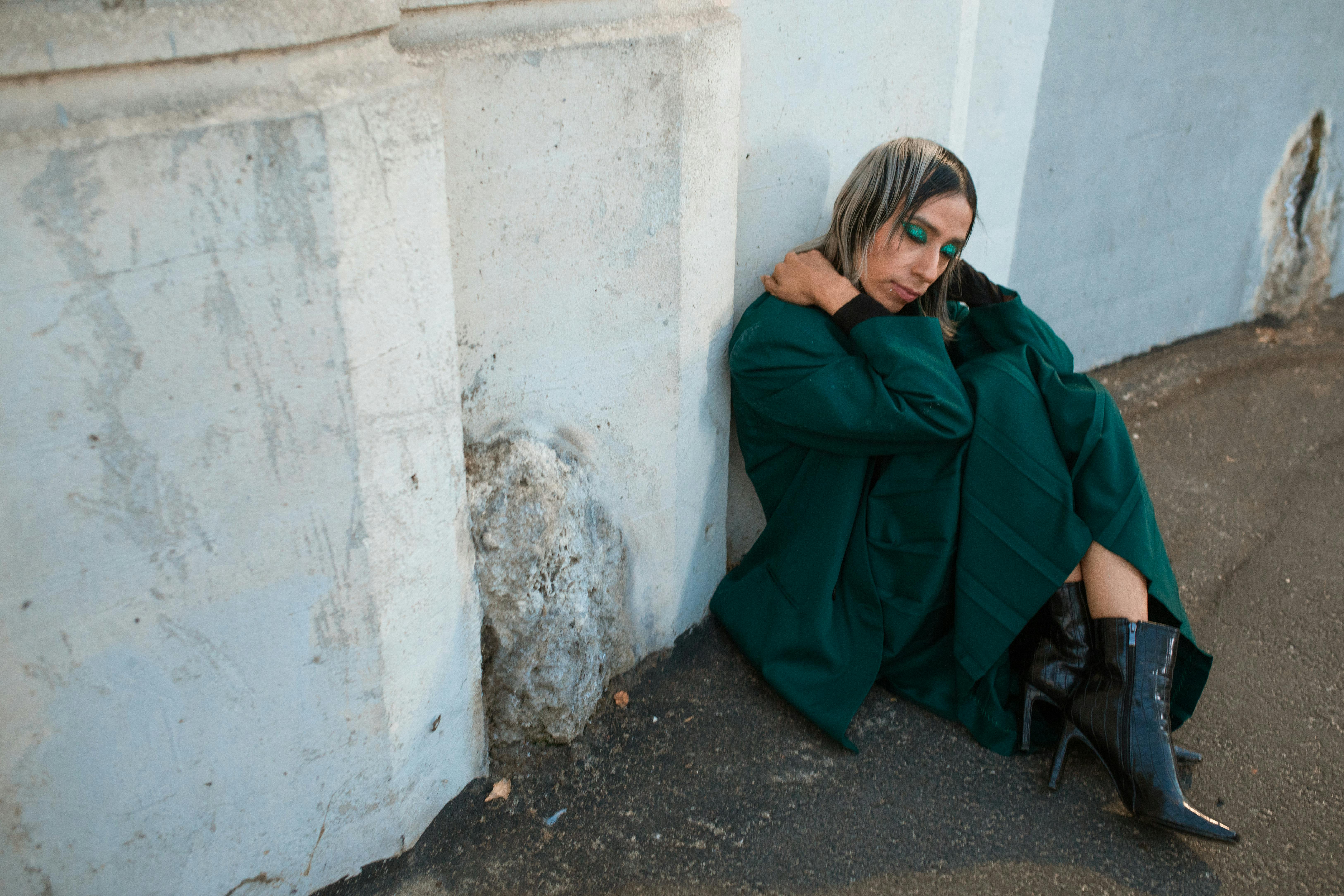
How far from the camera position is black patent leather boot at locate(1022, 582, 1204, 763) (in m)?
2.43

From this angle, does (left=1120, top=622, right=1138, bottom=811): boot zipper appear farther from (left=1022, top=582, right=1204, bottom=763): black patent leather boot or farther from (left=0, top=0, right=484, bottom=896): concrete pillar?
(left=0, top=0, right=484, bottom=896): concrete pillar

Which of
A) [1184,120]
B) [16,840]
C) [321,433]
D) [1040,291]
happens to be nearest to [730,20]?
[321,433]

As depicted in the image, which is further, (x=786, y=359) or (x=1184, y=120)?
(x=1184, y=120)

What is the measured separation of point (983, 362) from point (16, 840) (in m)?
2.13

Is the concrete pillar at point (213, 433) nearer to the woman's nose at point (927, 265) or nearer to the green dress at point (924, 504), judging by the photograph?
the green dress at point (924, 504)

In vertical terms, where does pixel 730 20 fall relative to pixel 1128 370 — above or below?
above

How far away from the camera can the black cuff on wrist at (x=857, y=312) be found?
8.01 ft

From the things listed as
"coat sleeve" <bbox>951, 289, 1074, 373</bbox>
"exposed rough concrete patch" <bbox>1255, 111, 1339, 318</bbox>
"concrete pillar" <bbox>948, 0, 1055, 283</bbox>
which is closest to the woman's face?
"coat sleeve" <bbox>951, 289, 1074, 373</bbox>

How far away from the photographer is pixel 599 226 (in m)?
2.11

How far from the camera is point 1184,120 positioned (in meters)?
4.17

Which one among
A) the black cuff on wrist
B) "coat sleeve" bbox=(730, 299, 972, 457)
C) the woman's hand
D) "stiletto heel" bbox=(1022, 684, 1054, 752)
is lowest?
"stiletto heel" bbox=(1022, 684, 1054, 752)

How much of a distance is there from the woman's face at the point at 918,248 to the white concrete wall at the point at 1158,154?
57.2 inches

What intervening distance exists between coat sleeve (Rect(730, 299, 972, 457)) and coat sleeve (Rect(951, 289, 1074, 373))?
267 mm

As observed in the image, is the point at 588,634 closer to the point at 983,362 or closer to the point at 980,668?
the point at 980,668
